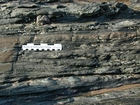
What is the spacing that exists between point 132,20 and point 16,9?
4274 mm

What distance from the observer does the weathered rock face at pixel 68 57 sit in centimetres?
809

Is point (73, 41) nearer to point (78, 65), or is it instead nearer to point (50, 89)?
point (78, 65)

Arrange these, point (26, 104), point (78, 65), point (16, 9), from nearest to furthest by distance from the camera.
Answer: point (26, 104) → point (78, 65) → point (16, 9)

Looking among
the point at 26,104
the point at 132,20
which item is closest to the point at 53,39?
the point at 26,104

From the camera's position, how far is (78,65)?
847 cm

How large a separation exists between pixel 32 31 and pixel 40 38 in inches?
16.8

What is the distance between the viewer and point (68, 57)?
855 centimetres

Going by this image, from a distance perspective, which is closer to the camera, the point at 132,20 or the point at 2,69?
the point at 2,69

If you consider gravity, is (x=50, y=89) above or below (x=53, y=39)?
below

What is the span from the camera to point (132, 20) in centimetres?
929

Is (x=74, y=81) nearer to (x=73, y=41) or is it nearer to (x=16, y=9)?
(x=73, y=41)

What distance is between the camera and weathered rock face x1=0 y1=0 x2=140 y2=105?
8.09m

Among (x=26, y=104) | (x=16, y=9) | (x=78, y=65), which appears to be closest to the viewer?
(x=26, y=104)

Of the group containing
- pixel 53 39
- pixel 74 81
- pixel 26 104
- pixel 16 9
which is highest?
pixel 16 9
